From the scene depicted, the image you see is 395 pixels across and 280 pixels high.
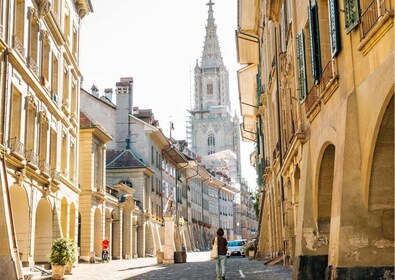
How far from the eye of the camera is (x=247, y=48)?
1743 inches

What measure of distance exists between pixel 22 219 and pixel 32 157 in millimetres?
2450

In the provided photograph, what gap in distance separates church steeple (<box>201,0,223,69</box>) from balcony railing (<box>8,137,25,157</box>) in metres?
174

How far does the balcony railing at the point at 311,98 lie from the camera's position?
47.6 ft

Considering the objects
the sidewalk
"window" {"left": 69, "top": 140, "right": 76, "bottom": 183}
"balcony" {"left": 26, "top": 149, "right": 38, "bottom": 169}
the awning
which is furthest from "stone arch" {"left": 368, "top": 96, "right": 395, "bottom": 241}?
the awning

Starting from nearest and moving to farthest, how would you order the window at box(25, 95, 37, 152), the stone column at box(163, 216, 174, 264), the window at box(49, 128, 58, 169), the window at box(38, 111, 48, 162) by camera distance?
the window at box(25, 95, 37, 152), the window at box(38, 111, 48, 162), the window at box(49, 128, 58, 169), the stone column at box(163, 216, 174, 264)

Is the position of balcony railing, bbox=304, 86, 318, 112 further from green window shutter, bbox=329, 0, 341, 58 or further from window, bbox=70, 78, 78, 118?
window, bbox=70, 78, 78, 118

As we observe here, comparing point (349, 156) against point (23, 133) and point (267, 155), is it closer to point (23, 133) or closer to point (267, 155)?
point (23, 133)

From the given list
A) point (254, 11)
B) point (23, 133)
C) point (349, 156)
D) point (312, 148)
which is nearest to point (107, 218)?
point (254, 11)

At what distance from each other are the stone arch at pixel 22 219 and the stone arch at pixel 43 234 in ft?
13.5

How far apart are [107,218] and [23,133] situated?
23.0 m

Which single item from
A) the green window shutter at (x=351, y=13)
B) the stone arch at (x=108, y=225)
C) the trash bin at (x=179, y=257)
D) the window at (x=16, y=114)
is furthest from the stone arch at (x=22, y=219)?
the stone arch at (x=108, y=225)

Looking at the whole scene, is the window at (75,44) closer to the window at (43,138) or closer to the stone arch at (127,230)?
the window at (43,138)

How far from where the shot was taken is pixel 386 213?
10297 mm

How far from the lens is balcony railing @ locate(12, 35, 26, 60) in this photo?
68.4 ft
